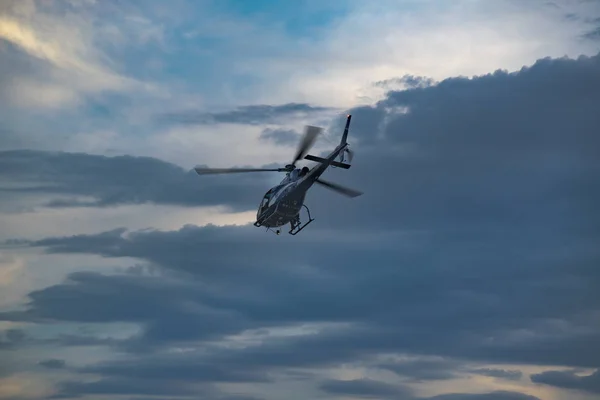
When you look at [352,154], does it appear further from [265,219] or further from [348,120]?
[265,219]

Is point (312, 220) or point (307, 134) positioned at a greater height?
point (307, 134)

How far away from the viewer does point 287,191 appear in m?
171

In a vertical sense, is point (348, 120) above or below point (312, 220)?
above

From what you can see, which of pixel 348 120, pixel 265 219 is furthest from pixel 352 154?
pixel 265 219

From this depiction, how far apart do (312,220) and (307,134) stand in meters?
12.0

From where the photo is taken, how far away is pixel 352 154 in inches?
6688

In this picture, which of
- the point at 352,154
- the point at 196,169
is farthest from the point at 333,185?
the point at 196,169

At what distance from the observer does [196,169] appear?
173500mm

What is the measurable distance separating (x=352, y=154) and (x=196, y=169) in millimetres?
22405

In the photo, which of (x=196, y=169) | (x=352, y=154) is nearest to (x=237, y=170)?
(x=196, y=169)

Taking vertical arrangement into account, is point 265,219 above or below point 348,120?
below

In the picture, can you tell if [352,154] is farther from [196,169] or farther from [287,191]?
[196,169]

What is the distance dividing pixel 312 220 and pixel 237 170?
43.7 feet

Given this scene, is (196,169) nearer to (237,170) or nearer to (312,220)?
(237,170)
